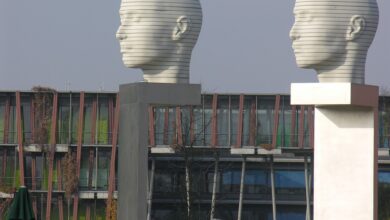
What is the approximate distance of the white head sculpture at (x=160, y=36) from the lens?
92.5 feet

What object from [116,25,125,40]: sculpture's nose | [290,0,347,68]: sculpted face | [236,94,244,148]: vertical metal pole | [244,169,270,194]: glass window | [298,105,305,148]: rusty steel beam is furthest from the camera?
[244,169,270,194]: glass window

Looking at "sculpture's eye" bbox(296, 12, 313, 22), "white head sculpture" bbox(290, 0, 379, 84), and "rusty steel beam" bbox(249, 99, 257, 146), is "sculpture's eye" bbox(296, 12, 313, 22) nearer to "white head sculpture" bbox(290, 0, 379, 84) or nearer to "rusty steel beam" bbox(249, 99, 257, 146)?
"white head sculpture" bbox(290, 0, 379, 84)

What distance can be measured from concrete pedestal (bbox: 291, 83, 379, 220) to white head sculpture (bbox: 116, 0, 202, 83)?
9.45 feet

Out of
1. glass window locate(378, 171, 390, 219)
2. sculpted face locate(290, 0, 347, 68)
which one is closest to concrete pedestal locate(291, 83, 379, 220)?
sculpted face locate(290, 0, 347, 68)

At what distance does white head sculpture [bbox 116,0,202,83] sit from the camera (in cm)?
2819

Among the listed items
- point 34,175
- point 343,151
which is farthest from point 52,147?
point 343,151

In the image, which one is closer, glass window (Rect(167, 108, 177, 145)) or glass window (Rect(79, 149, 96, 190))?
glass window (Rect(167, 108, 177, 145))

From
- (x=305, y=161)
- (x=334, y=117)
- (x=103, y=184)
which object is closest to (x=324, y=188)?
(x=334, y=117)

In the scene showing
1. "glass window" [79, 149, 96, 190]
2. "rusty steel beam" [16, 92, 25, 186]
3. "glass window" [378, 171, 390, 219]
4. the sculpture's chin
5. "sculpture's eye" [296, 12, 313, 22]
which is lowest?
"glass window" [378, 171, 390, 219]

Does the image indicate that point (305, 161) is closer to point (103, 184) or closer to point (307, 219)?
point (307, 219)

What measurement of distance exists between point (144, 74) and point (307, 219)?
3182cm

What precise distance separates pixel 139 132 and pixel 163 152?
107 ft

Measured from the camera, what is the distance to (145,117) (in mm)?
27953

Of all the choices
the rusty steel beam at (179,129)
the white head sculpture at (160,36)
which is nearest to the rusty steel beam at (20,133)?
the rusty steel beam at (179,129)
